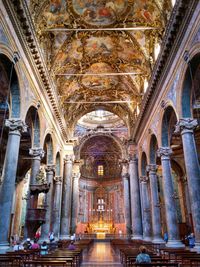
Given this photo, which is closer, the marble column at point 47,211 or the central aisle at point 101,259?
the central aisle at point 101,259

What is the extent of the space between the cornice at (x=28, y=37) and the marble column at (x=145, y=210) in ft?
32.3

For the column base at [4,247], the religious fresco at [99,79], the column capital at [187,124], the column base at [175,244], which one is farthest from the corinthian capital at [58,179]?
the column capital at [187,124]

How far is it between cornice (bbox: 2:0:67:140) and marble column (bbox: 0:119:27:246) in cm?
335

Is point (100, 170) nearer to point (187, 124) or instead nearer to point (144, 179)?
point (144, 179)

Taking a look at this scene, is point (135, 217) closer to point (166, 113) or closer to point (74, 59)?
point (166, 113)

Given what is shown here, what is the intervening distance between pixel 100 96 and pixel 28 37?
42.7 ft

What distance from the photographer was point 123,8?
1377 centimetres

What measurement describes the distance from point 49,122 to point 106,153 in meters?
20.8

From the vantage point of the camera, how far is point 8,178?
9.56 metres

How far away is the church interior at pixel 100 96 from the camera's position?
977 centimetres

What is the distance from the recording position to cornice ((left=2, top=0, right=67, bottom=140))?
30.4ft

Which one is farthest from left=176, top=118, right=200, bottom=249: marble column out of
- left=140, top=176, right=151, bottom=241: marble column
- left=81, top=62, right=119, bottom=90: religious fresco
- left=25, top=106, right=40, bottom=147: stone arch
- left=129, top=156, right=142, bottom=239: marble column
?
left=129, top=156, right=142, bottom=239: marble column

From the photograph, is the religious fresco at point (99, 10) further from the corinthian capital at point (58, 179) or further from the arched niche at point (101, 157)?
the arched niche at point (101, 157)

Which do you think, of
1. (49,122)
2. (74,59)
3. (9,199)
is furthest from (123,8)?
(9,199)
